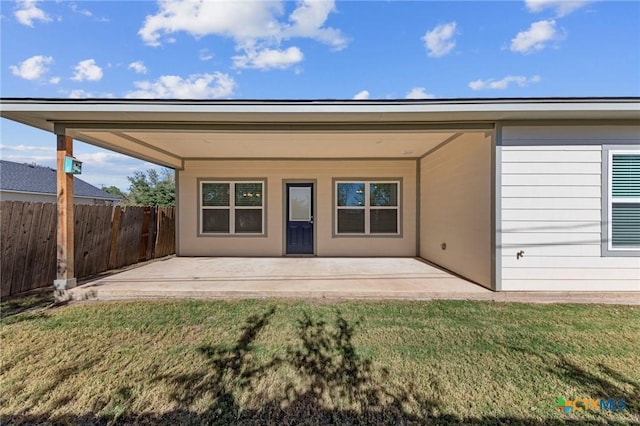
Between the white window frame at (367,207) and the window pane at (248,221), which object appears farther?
the window pane at (248,221)

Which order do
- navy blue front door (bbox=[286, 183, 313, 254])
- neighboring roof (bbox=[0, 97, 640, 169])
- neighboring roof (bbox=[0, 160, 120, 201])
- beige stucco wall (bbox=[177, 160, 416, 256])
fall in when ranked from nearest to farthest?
1. neighboring roof (bbox=[0, 97, 640, 169])
2. beige stucco wall (bbox=[177, 160, 416, 256])
3. navy blue front door (bbox=[286, 183, 313, 254])
4. neighboring roof (bbox=[0, 160, 120, 201])

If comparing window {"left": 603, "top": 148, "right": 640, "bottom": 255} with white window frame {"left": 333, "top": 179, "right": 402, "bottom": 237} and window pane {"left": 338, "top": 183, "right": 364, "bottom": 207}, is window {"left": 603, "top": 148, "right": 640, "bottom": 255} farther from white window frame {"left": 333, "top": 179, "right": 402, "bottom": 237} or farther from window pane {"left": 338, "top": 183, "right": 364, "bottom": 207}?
window pane {"left": 338, "top": 183, "right": 364, "bottom": 207}

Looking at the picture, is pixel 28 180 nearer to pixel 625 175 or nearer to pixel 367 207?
pixel 367 207

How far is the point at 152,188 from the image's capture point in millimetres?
21688

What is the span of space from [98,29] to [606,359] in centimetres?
950

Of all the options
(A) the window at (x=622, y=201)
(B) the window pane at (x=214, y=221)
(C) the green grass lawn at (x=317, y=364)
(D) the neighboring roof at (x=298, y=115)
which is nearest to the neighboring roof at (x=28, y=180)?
(B) the window pane at (x=214, y=221)

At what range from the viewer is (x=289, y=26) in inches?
314

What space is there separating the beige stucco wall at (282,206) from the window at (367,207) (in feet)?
0.57

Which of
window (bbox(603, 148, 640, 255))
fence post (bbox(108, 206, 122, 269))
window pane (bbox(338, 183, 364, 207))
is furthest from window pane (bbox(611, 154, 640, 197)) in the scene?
fence post (bbox(108, 206, 122, 269))

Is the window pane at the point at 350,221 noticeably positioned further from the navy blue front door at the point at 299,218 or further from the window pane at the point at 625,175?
the window pane at the point at 625,175

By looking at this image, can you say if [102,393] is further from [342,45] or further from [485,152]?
[342,45]

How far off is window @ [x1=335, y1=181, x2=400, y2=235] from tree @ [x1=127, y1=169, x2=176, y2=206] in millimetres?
16679

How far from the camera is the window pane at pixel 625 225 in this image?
161 inches

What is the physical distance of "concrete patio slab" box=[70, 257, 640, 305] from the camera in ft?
13.4
